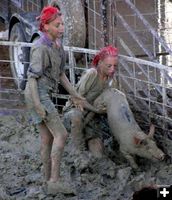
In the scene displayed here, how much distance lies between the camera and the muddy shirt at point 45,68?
6.61 metres

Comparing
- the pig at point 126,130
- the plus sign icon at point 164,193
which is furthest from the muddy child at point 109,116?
the plus sign icon at point 164,193

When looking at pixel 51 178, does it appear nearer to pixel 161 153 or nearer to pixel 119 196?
pixel 119 196

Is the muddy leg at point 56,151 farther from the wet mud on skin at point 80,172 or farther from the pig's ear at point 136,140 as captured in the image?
the pig's ear at point 136,140

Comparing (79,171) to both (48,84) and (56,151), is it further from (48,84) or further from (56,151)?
(48,84)

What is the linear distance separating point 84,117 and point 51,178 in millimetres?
1278

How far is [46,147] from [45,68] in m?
0.77

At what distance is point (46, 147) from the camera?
687 cm

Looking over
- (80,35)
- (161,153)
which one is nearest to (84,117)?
(161,153)

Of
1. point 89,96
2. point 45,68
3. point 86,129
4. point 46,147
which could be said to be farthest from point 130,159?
point 45,68

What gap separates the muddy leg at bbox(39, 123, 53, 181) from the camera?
684 cm

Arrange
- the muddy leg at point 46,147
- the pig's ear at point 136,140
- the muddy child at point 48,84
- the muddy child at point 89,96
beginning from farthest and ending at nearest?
1. the muddy child at point 89,96
2. the pig's ear at point 136,140
3. the muddy leg at point 46,147
4. the muddy child at point 48,84

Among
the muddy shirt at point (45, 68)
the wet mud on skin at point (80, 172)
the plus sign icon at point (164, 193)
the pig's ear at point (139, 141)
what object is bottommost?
the wet mud on skin at point (80, 172)

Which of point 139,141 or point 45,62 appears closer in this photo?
point 45,62

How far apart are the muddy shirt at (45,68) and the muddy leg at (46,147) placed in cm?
16
